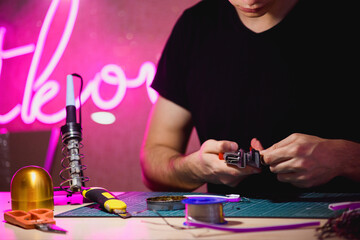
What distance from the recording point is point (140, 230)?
2.91ft

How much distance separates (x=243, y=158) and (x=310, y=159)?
274mm

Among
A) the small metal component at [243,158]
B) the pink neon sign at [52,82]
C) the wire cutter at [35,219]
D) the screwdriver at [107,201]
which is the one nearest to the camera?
the wire cutter at [35,219]

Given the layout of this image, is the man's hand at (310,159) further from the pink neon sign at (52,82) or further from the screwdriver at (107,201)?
the pink neon sign at (52,82)

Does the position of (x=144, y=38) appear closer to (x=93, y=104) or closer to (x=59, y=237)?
(x=93, y=104)

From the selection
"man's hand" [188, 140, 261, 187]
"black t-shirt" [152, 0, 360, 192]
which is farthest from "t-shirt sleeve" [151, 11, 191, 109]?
"man's hand" [188, 140, 261, 187]

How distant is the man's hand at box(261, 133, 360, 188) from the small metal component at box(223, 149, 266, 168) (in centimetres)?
5

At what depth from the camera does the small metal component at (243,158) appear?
1177 mm

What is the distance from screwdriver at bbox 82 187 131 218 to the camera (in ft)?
3.44

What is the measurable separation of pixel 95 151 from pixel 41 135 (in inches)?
37.0

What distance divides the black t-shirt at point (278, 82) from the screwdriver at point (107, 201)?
2.46 feet

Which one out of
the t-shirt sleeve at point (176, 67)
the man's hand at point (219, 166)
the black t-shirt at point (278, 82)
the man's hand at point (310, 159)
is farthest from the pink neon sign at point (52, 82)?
the man's hand at point (310, 159)

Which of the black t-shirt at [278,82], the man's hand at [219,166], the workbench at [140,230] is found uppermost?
the black t-shirt at [278,82]

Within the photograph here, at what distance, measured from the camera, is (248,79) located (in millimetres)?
1878

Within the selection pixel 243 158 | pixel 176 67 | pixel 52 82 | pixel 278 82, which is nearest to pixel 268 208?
A: pixel 243 158
